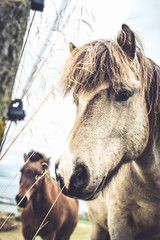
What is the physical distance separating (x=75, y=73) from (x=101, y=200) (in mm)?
1918

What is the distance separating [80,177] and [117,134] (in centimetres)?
49

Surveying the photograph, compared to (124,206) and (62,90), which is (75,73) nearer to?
(62,90)

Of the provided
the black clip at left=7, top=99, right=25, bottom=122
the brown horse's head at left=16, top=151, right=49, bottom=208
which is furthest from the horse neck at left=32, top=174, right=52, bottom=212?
the black clip at left=7, top=99, right=25, bottom=122

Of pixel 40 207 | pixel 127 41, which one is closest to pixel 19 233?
pixel 40 207

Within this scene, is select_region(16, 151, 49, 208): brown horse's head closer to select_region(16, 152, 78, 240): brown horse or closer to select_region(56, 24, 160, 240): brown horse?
select_region(16, 152, 78, 240): brown horse

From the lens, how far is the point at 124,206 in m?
2.41

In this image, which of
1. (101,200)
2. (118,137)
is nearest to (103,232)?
(101,200)

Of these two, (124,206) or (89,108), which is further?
(124,206)

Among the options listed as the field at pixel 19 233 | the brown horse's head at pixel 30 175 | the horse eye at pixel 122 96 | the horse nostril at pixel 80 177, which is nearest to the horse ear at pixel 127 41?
the horse eye at pixel 122 96

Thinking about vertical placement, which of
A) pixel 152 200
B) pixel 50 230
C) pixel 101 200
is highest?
pixel 152 200

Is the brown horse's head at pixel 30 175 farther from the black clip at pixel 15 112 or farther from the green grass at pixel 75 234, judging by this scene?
the black clip at pixel 15 112

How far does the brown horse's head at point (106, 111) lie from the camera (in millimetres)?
1448

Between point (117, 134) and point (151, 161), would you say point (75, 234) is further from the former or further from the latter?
point (117, 134)

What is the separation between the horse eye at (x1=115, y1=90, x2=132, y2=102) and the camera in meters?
1.80
